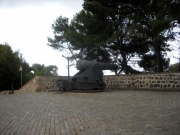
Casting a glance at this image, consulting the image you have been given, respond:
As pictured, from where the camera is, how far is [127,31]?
17.0m

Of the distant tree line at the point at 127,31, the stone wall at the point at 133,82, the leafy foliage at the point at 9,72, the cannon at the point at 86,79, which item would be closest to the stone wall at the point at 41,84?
the stone wall at the point at 133,82

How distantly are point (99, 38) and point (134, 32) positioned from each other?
2999mm

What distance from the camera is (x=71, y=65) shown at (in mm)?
24250

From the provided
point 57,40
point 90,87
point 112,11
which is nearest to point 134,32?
point 112,11

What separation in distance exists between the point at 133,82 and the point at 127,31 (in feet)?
12.9

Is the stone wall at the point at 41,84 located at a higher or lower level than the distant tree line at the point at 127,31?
lower

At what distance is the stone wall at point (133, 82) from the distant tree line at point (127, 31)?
219cm

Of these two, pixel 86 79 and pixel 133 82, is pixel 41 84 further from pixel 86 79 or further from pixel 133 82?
pixel 133 82

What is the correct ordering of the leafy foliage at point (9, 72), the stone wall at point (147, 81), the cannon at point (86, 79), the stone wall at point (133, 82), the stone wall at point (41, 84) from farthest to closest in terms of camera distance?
the leafy foliage at point (9, 72) < the stone wall at point (41, 84) < the cannon at point (86, 79) < the stone wall at point (133, 82) < the stone wall at point (147, 81)

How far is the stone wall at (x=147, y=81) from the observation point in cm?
1346

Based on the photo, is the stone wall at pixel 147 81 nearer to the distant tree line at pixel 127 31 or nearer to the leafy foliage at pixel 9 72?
the distant tree line at pixel 127 31

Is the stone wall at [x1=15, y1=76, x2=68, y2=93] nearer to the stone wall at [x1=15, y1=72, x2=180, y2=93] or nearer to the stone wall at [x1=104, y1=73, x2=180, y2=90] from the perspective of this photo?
the stone wall at [x1=15, y1=72, x2=180, y2=93]

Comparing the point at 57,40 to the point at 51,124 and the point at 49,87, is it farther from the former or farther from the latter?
the point at 51,124

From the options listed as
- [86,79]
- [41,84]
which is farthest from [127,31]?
[41,84]
